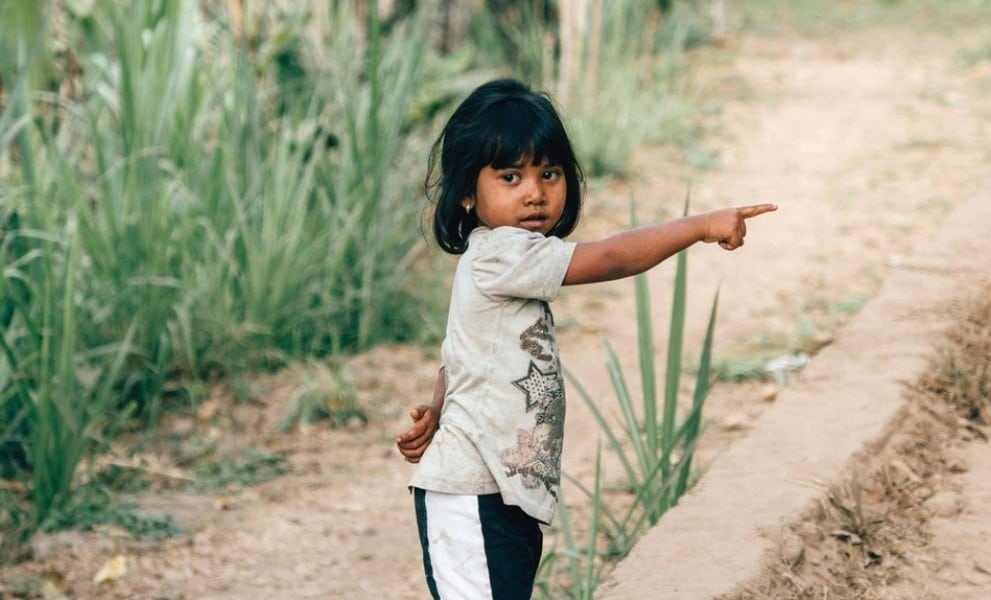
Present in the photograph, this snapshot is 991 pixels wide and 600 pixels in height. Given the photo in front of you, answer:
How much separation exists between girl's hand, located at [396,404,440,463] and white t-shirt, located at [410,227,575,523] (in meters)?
0.07

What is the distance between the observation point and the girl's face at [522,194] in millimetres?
2020

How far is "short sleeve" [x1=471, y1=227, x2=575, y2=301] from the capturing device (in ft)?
6.50

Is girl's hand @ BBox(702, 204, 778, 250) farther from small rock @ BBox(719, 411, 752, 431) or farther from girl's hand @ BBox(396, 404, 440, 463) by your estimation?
small rock @ BBox(719, 411, 752, 431)

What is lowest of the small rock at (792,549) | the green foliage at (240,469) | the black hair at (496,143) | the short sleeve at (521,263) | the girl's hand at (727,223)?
the green foliage at (240,469)

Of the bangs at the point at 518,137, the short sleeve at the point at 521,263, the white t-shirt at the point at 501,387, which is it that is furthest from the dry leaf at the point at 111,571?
the bangs at the point at 518,137

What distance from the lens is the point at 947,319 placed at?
3.40 m

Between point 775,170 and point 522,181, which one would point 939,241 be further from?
point 775,170

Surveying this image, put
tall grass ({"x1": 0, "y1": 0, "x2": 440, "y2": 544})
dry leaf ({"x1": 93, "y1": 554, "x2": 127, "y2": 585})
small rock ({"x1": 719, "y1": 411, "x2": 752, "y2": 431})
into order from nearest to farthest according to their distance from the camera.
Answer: dry leaf ({"x1": 93, "y1": 554, "x2": 127, "y2": 585})
tall grass ({"x1": 0, "y1": 0, "x2": 440, "y2": 544})
small rock ({"x1": 719, "y1": 411, "x2": 752, "y2": 431})

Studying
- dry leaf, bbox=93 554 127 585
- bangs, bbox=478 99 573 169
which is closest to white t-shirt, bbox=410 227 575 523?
bangs, bbox=478 99 573 169

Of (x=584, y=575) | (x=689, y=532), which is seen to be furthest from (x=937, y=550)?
(x=584, y=575)

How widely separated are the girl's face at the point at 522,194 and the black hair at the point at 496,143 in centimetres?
1

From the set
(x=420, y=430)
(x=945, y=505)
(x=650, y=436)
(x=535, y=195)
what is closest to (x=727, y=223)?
(x=535, y=195)

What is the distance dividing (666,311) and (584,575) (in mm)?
2111

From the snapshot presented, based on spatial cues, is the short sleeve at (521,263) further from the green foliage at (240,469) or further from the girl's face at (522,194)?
the green foliage at (240,469)
